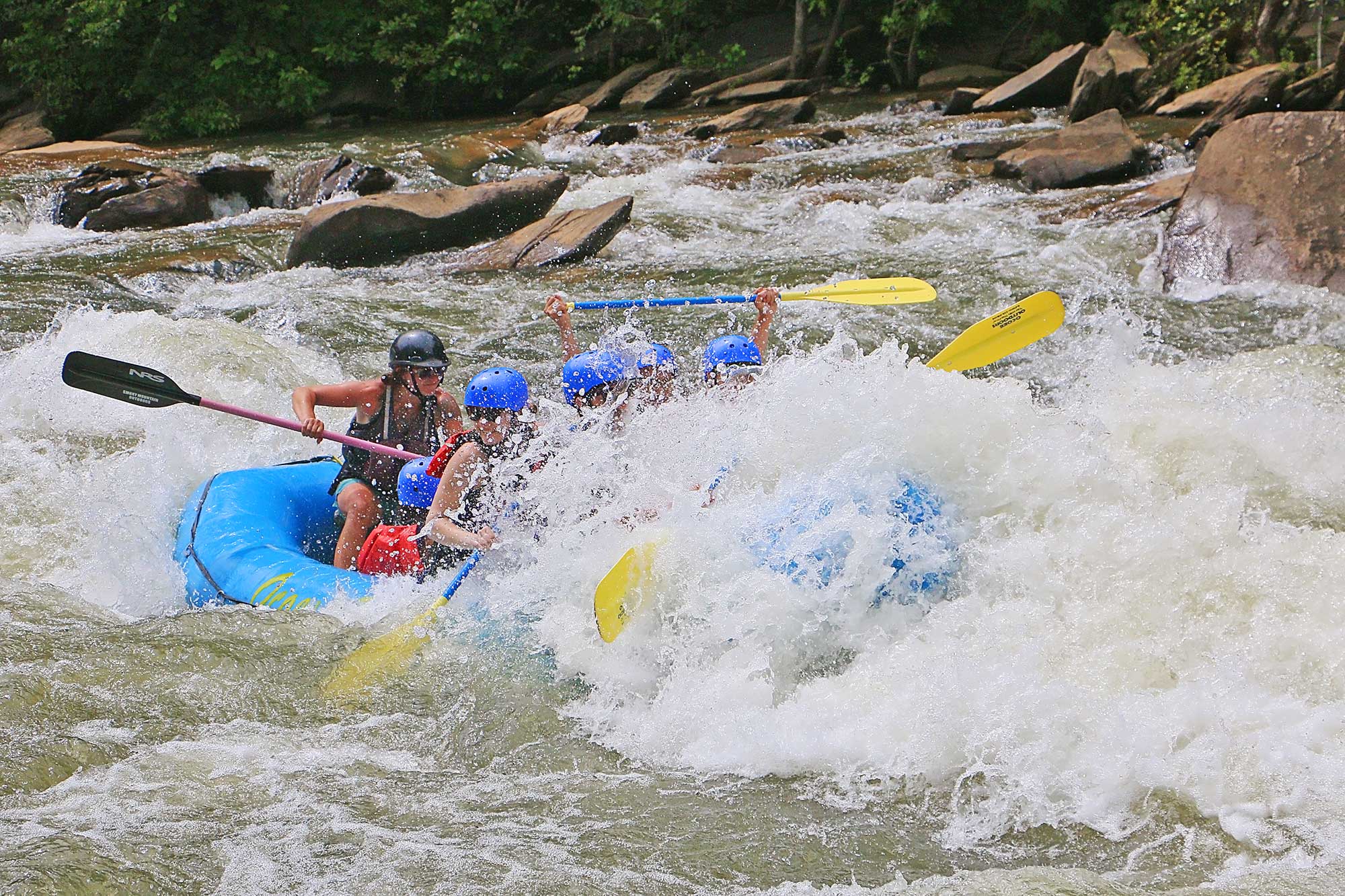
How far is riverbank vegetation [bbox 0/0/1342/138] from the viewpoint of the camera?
1795cm

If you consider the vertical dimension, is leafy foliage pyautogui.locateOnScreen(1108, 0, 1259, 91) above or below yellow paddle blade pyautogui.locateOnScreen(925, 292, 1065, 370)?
above

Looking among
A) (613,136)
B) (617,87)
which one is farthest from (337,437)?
(617,87)

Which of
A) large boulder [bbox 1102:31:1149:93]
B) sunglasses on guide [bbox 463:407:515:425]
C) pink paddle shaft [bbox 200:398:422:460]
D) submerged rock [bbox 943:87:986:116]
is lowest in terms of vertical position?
pink paddle shaft [bbox 200:398:422:460]

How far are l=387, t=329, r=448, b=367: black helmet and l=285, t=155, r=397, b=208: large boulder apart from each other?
24.8 feet

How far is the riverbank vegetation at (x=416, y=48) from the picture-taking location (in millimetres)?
17953

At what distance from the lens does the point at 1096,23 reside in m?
18.7

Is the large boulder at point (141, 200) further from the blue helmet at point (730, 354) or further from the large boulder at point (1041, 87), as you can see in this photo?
the large boulder at point (1041, 87)

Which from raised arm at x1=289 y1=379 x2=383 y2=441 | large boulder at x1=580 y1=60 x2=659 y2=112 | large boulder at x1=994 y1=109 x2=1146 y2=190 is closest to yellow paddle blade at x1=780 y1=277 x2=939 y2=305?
raised arm at x1=289 y1=379 x2=383 y2=441

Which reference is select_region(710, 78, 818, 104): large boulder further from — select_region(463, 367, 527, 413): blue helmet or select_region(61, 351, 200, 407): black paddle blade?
select_region(463, 367, 527, 413): blue helmet

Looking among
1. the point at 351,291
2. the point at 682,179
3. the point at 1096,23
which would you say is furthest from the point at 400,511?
the point at 1096,23

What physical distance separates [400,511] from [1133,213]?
6.33 m

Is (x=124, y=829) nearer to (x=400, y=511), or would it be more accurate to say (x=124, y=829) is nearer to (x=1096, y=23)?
(x=400, y=511)

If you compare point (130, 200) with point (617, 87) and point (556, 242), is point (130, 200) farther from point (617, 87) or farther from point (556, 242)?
point (617, 87)

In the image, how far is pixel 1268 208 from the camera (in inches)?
294
